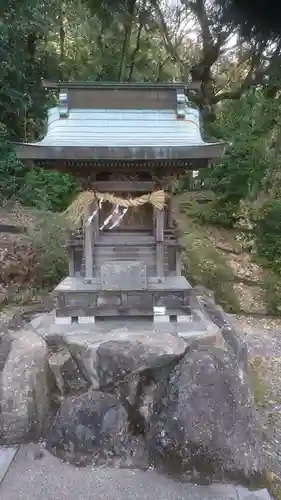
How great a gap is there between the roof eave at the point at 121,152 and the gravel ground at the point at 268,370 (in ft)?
10.5

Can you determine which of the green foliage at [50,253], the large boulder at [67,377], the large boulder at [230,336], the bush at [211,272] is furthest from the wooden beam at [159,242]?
the green foliage at [50,253]

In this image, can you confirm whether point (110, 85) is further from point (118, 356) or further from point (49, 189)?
point (49, 189)

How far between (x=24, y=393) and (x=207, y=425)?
5.96 feet

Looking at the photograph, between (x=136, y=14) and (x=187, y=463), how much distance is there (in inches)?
485

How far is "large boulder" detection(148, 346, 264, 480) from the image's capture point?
3594 millimetres

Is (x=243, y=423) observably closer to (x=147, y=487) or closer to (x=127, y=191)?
(x=147, y=487)

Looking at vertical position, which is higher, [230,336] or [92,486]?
[230,336]

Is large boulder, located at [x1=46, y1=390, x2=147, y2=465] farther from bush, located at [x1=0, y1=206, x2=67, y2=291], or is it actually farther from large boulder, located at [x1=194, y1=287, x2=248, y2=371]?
bush, located at [x1=0, y1=206, x2=67, y2=291]

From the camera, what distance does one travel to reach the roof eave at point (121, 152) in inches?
159

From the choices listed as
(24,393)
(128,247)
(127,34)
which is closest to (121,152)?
(128,247)

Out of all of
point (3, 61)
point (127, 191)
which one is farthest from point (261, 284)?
point (3, 61)

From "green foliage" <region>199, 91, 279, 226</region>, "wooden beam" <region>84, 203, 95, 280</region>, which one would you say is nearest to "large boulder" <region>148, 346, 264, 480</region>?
"wooden beam" <region>84, 203, 95, 280</region>

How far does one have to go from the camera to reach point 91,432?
3895 mm

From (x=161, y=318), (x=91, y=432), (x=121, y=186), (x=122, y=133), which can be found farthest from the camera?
(x=161, y=318)
